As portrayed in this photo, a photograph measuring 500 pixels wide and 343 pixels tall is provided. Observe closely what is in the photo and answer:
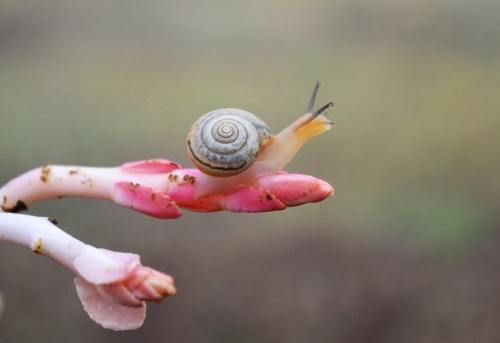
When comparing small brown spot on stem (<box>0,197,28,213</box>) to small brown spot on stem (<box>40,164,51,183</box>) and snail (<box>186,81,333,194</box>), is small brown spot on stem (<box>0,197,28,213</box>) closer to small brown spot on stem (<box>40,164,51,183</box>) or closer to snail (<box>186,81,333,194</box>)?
small brown spot on stem (<box>40,164,51,183</box>)

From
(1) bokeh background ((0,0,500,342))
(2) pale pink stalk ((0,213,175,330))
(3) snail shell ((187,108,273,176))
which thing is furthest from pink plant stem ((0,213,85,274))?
(1) bokeh background ((0,0,500,342))

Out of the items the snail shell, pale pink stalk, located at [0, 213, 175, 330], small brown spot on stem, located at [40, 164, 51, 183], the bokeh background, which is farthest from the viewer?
the bokeh background

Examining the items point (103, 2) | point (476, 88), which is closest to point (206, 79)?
point (103, 2)

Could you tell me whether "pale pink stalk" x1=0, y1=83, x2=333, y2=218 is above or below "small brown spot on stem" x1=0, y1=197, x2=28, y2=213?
above

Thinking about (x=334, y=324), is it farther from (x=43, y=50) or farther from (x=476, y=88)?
(x=43, y=50)

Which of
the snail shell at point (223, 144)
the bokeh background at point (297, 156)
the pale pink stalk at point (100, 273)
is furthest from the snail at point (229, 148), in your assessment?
the bokeh background at point (297, 156)

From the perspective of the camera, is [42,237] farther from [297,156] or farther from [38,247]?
[297,156]

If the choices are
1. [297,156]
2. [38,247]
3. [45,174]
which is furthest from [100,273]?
[297,156]
